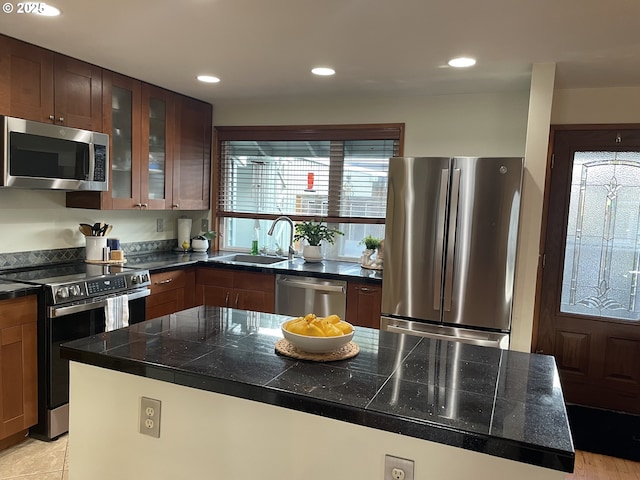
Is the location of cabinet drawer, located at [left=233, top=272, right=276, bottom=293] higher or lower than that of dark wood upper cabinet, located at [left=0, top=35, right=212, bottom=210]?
lower

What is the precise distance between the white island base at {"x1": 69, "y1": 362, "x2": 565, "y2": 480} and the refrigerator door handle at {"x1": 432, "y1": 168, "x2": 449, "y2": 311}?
1.95m

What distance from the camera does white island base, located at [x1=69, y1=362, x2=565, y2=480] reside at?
1260mm

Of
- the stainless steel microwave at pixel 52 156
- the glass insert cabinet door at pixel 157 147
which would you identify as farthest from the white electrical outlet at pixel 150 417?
the glass insert cabinet door at pixel 157 147

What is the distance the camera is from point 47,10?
7.60 ft

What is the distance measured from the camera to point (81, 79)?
10.5 feet

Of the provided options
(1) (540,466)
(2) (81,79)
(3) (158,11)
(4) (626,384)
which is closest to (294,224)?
(2) (81,79)

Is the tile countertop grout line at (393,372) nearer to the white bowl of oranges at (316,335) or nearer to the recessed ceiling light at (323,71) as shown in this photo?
the white bowl of oranges at (316,335)

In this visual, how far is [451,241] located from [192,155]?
2480 mm

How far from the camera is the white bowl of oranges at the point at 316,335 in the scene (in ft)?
5.27

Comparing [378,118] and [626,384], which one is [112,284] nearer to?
[378,118]

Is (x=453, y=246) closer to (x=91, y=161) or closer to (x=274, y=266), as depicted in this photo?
(x=274, y=266)

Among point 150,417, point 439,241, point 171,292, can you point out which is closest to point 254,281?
point 171,292

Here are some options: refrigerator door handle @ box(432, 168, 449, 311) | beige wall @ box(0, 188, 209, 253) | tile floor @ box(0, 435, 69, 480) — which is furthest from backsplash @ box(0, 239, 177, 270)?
refrigerator door handle @ box(432, 168, 449, 311)

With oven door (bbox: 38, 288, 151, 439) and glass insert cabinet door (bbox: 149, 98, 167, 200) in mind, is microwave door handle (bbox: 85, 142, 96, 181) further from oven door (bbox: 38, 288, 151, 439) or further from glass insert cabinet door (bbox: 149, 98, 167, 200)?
oven door (bbox: 38, 288, 151, 439)
